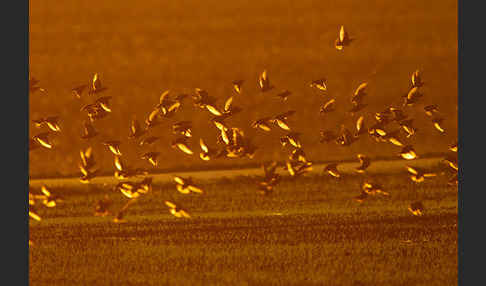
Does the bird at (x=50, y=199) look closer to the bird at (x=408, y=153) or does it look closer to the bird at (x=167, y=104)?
the bird at (x=167, y=104)

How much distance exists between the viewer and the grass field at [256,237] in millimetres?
937

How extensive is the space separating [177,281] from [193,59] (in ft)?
1.30

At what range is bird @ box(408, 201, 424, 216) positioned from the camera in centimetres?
99

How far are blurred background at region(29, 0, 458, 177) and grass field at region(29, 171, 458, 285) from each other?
4.7 inches

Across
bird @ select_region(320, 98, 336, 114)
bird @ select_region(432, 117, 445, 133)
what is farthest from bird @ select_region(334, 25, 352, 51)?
bird @ select_region(432, 117, 445, 133)

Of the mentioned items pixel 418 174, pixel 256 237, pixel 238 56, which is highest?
pixel 238 56

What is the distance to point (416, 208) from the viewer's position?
0.99 meters

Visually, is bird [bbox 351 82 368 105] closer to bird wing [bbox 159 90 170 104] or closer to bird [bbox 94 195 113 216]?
bird wing [bbox 159 90 170 104]

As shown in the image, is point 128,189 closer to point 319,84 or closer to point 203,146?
point 203,146

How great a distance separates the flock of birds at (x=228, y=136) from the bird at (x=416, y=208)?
45 mm

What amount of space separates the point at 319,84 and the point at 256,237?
1.00ft

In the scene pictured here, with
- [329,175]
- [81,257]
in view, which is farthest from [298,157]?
[81,257]

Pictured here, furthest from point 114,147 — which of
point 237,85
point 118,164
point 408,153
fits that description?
point 408,153

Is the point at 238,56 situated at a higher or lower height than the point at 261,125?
higher
